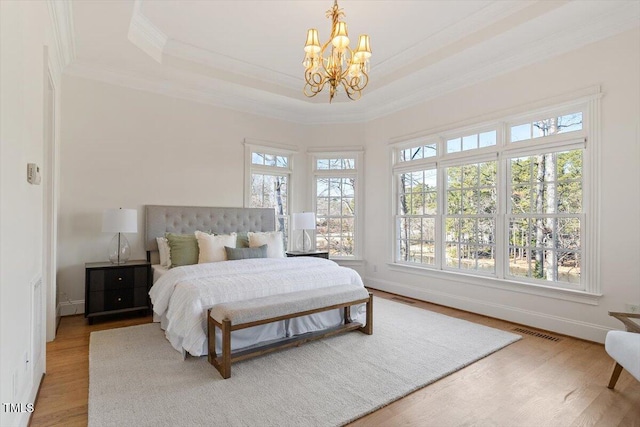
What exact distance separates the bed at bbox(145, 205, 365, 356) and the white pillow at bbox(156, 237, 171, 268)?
10cm

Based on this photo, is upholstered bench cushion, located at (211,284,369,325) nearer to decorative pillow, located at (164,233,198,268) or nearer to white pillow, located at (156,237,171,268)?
decorative pillow, located at (164,233,198,268)

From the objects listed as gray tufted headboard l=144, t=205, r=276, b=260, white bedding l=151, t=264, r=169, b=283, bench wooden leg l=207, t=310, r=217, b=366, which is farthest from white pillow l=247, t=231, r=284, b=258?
bench wooden leg l=207, t=310, r=217, b=366

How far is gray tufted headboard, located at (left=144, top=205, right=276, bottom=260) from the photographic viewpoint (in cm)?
449

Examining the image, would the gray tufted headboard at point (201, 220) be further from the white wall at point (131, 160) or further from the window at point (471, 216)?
the window at point (471, 216)

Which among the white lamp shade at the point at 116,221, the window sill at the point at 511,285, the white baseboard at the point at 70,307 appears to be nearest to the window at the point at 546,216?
the window sill at the point at 511,285

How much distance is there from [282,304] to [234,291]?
493 millimetres

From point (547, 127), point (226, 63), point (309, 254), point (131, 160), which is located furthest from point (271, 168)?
point (547, 127)

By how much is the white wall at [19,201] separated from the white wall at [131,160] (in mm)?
1904

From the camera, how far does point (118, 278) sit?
3906mm

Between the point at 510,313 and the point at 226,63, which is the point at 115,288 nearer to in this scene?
the point at 226,63

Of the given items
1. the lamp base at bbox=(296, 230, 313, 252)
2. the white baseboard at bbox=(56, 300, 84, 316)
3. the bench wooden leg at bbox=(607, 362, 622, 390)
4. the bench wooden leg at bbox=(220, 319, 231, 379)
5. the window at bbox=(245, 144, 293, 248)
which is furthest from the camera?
the lamp base at bbox=(296, 230, 313, 252)

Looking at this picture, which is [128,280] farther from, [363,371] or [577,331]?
[577,331]

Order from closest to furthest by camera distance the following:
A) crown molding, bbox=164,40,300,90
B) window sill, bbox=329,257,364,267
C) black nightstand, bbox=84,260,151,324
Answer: black nightstand, bbox=84,260,151,324 < crown molding, bbox=164,40,300,90 < window sill, bbox=329,257,364,267

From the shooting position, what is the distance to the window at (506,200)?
357 centimetres
